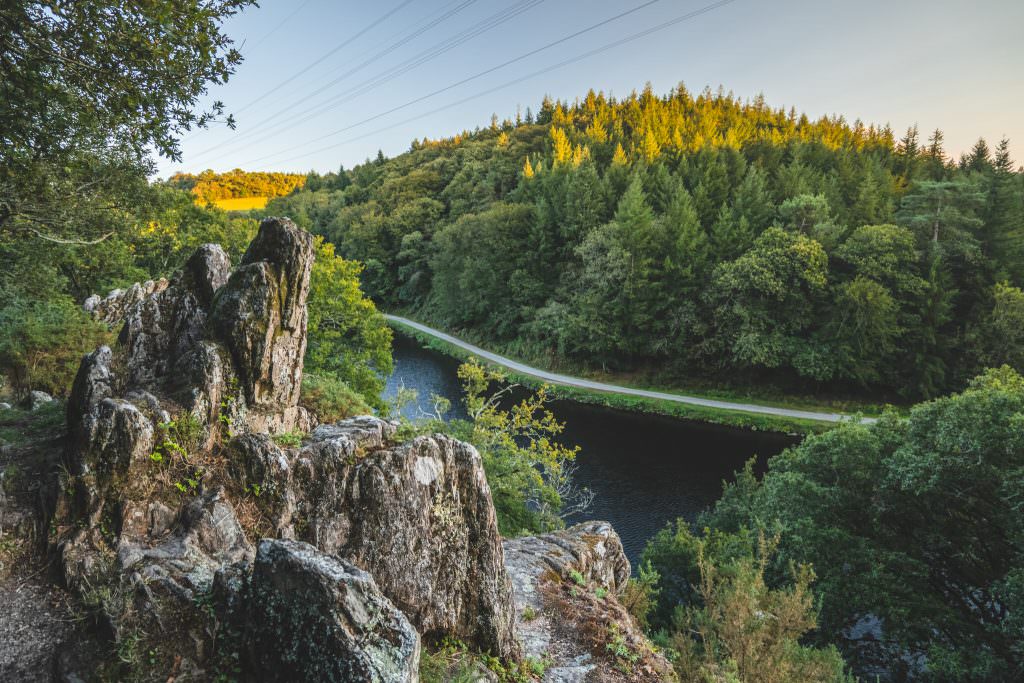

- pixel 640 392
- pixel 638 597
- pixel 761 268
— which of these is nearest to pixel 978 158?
pixel 761 268

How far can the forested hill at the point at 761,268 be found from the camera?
36.0 metres

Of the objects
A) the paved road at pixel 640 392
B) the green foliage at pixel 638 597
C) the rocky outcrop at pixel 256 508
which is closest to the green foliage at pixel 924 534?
the green foliage at pixel 638 597

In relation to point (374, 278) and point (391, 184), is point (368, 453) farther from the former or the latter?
point (391, 184)

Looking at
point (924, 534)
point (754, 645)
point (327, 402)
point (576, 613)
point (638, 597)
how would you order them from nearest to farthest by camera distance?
point (576, 613), point (754, 645), point (638, 597), point (327, 402), point (924, 534)

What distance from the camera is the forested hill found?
36000 mm

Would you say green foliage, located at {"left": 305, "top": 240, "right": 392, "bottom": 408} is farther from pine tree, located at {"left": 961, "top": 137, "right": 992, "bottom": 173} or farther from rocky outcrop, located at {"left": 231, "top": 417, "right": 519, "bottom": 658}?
pine tree, located at {"left": 961, "top": 137, "right": 992, "bottom": 173}

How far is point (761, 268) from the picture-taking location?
3700cm

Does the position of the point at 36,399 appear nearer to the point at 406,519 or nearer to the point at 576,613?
the point at 406,519

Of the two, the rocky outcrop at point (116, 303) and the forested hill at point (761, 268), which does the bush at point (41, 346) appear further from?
the forested hill at point (761, 268)

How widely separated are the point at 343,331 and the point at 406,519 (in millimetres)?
22256

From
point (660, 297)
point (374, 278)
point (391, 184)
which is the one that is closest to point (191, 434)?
point (660, 297)

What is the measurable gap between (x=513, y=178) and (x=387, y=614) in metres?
79.0

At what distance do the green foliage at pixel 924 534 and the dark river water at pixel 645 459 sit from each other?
20.4ft

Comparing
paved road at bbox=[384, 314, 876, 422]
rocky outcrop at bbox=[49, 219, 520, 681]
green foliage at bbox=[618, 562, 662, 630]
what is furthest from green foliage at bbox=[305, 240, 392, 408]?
paved road at bbox=[384, 314, 876, 422]
